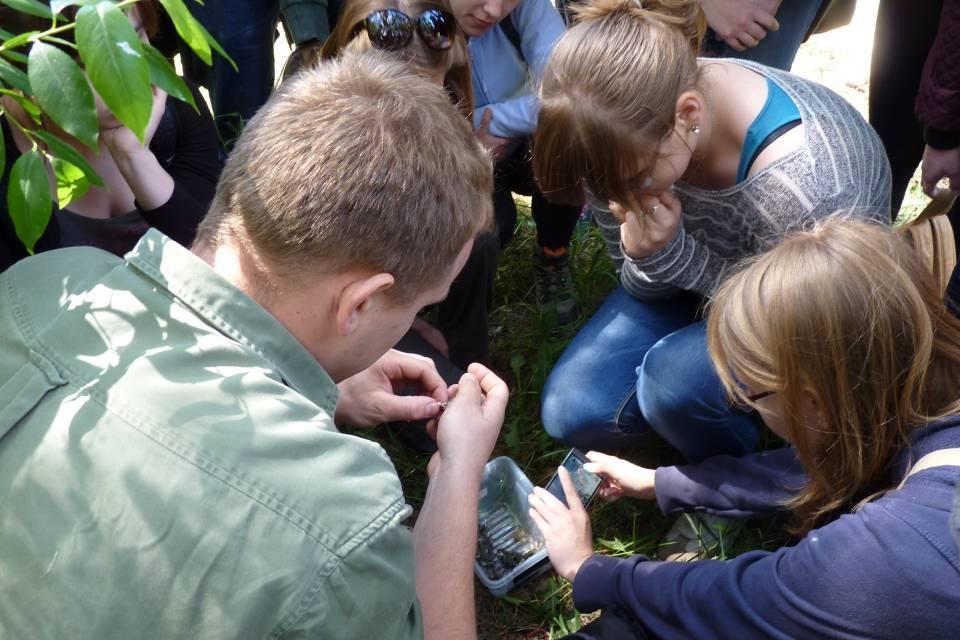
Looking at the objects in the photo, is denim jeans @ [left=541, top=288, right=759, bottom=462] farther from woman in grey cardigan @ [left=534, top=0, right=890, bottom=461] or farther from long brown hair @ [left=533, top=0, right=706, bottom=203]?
long brown hair @ [left=533, top=0, right=706, bottom=203]

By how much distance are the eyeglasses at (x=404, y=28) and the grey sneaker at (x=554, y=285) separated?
2.77 ft

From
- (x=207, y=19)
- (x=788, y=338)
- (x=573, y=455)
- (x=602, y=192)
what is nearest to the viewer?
(x=788, y=338)

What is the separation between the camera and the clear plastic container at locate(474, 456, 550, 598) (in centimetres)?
206

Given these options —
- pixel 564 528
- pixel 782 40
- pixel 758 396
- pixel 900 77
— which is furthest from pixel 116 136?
pixel 900 77

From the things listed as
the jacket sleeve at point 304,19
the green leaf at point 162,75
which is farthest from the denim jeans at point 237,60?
the green leaf at point 162,75

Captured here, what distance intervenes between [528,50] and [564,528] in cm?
161

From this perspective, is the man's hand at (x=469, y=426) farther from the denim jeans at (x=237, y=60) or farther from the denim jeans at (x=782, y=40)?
the denim jeans at (x=237, y=60)

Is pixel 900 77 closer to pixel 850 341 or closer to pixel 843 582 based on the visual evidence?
pixel 850 341

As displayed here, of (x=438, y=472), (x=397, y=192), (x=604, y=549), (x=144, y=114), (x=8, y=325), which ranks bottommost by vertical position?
(x=604, y=549)

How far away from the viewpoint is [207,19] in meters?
3.05

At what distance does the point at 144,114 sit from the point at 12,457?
46cm

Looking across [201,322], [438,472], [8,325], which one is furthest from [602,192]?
[8,325]

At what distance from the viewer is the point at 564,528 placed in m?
1.91

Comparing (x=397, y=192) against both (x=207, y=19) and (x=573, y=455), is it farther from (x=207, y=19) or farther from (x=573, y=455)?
(x=207, y=19)
